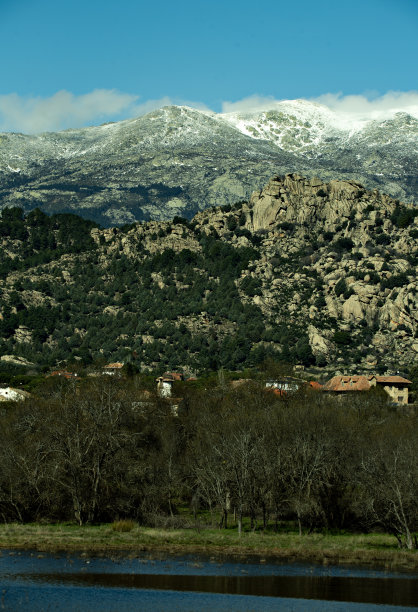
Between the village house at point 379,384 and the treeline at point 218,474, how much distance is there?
2407 inches

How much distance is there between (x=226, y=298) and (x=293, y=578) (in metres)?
136

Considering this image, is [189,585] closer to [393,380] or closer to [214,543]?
[214,543]

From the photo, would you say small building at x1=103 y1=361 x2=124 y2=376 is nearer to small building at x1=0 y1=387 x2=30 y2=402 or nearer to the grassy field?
small building at x1=0 y1=387 x2=30 y2=402

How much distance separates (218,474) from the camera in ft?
267

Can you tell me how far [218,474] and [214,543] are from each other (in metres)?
Answer: 10.6

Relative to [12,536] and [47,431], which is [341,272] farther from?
[12,536]

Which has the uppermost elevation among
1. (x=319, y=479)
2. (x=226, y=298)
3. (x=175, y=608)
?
(x=226, y=298)

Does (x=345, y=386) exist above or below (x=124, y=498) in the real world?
above

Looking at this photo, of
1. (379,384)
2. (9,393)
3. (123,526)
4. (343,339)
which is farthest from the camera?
(343,339)

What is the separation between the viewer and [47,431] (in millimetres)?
85438

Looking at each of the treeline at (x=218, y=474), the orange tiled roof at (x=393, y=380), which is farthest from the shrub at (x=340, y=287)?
the treeline at (x=218, y=474)

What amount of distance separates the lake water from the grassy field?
8.77 feet

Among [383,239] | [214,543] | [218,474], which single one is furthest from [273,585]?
[383,239]

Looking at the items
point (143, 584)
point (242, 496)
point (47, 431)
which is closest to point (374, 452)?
point (242, 496)
